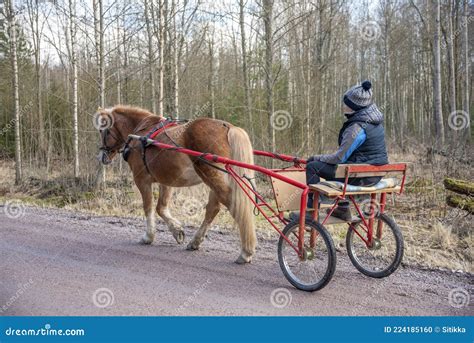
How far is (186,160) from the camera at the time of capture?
5539 millimetres

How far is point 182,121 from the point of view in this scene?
612 centimetres

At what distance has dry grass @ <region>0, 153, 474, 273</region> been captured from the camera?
5656mm

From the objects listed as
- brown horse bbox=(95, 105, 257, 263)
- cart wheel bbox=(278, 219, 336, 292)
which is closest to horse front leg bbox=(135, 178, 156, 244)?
brown horse bbox=(95, 105, 257, 263)

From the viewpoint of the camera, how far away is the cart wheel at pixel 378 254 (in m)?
4.30

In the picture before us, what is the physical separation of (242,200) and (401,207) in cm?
474

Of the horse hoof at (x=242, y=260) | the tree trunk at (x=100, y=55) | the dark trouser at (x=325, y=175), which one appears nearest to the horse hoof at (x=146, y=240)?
the horse hoof at (x=242, y=260)

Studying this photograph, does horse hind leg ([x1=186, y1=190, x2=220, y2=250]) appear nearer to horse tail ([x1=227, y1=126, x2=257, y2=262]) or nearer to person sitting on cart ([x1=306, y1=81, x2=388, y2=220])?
horse tail ([x1=227, y1=126, x2=257, y2=262])

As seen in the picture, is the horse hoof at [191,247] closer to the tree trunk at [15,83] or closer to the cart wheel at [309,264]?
the cart wheel at [309,264]

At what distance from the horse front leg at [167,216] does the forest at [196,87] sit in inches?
135

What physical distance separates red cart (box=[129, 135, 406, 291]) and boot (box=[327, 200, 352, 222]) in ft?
0.17

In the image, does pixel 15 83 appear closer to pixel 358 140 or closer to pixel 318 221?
pixel 318 221

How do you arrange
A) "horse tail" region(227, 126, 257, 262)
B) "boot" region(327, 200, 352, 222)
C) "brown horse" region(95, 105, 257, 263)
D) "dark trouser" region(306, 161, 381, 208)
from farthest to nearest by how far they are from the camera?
1. "brown horse" region(95, 105, 257, 263)
2. "horse tail" region(227, 126, 257, 262)
3. "boot" region(327, 200, 352, 222)
4. "dark trouser" region(306, 161, 381, 208)
